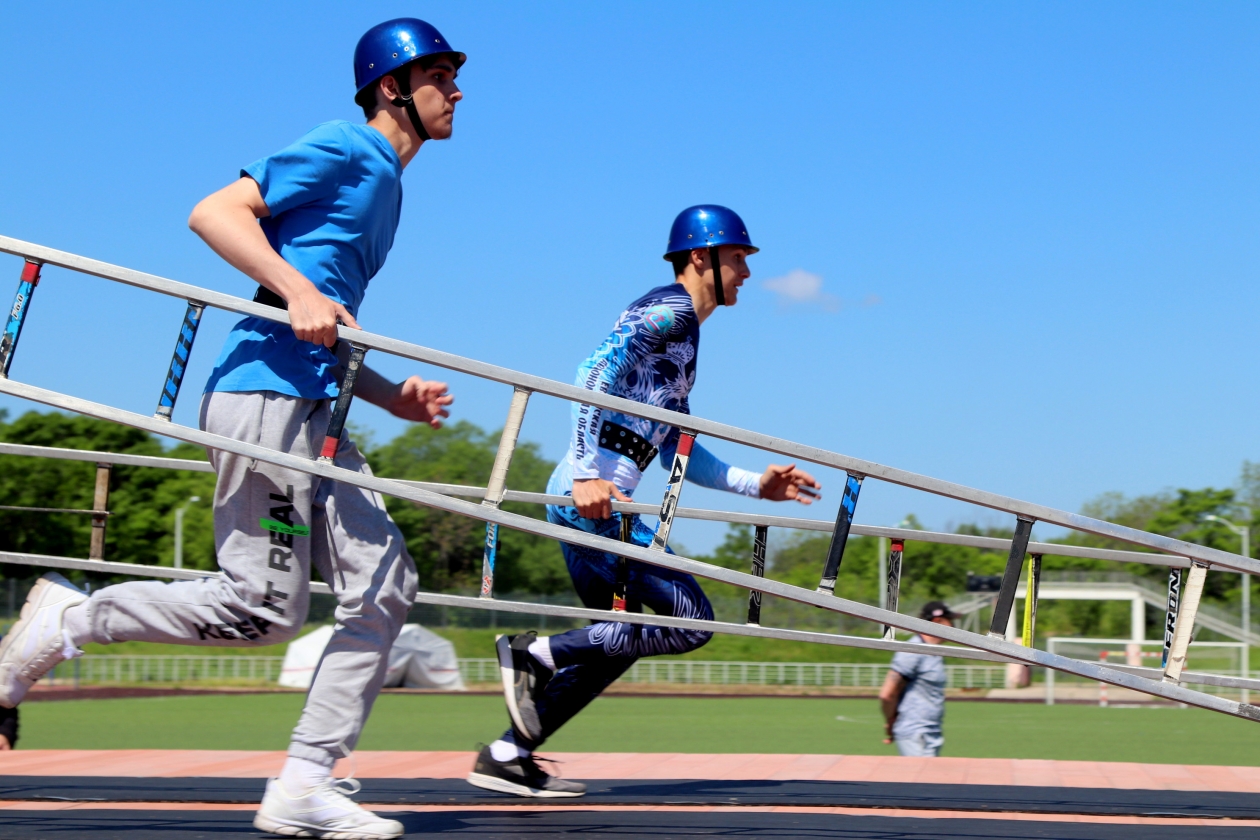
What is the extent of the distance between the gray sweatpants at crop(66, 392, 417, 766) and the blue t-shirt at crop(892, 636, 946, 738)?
13.3 ft

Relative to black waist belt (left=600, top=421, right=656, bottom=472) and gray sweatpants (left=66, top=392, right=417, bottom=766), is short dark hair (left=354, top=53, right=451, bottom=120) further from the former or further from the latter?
black waist belt (left=600, top=421, right=656, bottom=472)

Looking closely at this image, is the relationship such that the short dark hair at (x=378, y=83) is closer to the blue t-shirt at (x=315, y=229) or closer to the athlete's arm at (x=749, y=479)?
the blue t-shirt at (x=315, y=229)

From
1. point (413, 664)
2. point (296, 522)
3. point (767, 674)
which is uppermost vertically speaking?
point (767, 674)

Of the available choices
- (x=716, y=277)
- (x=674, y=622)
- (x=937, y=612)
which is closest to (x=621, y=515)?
(x=674, y=622)

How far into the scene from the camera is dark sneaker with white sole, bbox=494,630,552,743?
4195mm

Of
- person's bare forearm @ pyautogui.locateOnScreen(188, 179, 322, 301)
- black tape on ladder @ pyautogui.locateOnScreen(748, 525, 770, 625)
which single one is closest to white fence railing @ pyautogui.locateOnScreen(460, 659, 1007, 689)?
black tape on ladder @ pyautogui.locateOnScreen(748, 525, 770, 625)

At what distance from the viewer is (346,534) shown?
3.11 meters

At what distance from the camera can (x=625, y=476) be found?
407cm

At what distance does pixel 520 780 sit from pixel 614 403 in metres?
1.80

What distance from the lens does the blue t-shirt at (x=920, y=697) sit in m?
6.62

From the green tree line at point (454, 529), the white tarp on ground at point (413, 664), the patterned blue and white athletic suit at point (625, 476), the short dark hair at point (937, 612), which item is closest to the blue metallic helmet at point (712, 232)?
the patterned blue and white athletic suit at point (625, 476)

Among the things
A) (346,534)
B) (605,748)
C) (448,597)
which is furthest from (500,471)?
(605,748)

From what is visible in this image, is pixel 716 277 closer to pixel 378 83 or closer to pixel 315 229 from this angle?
pixel 378 83

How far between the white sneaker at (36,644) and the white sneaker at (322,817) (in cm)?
62
